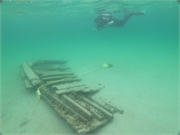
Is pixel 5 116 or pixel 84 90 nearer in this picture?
pixel 5 116

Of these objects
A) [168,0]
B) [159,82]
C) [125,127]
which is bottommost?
[159,82]

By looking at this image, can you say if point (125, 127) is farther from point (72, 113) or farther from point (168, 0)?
point (168, 0)

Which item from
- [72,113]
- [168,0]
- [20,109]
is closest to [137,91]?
[72,113]

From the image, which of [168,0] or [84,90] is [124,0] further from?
[84,90]

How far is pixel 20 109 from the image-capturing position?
572cm

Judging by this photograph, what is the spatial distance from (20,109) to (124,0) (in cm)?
1791

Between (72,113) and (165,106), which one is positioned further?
(165,106)

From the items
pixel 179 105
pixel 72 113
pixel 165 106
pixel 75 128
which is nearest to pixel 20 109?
pixel 72 113

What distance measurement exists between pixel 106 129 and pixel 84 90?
93.3 inches

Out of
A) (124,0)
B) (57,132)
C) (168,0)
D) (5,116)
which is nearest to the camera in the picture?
(57,132)

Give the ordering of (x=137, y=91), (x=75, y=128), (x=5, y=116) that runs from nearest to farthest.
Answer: (x=75, y=128)
(x=5, y=116)
(x=137, y=91)

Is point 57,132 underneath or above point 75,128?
underneath

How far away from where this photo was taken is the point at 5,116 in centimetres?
536

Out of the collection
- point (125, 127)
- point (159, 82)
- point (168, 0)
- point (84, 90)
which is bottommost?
point (159, 82)
